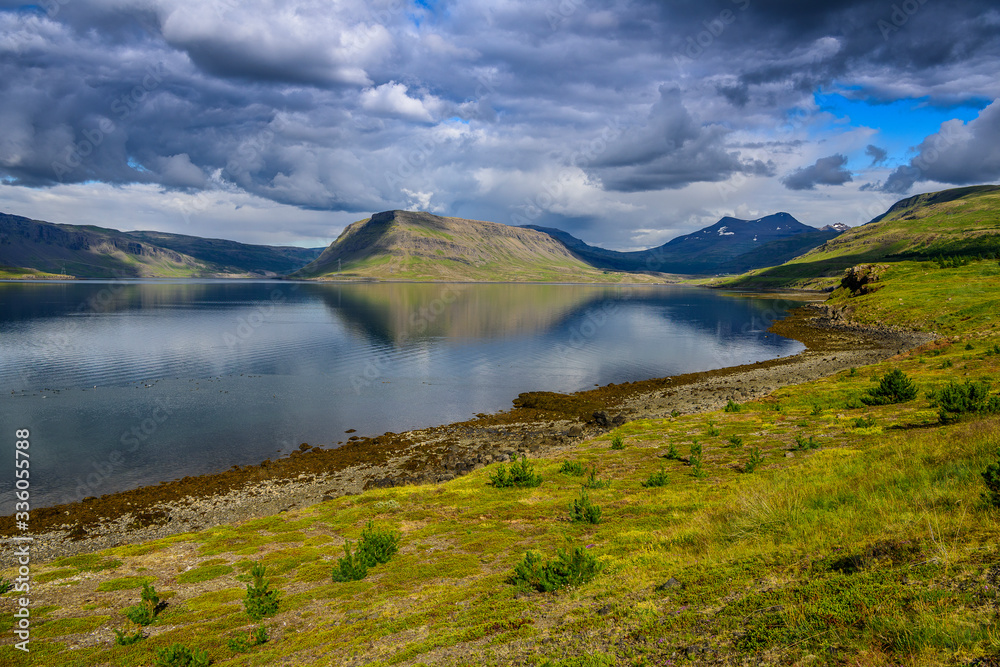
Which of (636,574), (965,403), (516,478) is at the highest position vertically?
(965,403)

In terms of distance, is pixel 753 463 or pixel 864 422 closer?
pixel 753 463

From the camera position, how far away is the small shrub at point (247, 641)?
11.4m

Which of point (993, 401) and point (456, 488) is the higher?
point (993, 401)

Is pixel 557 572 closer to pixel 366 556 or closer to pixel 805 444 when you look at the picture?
pixel 366 556

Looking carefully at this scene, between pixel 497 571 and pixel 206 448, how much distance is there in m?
36.5

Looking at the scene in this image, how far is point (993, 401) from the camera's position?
2130 cm

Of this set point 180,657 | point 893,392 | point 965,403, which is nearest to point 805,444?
point 965,403

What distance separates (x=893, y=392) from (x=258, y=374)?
7020cm

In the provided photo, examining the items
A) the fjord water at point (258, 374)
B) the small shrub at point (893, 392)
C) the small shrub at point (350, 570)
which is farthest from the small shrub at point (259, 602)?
the small shrub at point (893, 392)

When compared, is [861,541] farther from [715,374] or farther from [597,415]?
[715,374]

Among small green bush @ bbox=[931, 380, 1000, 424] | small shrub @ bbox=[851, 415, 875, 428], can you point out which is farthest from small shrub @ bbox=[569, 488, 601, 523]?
small shrub @ bbox=[851, 415, 875, 428]

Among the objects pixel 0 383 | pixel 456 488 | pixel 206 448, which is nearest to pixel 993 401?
pixel 456 488

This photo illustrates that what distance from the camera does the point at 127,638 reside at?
41.4 feet

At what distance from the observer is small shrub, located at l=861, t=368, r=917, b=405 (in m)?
30.6
